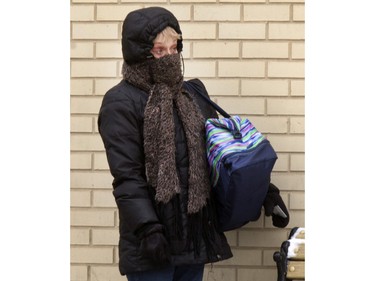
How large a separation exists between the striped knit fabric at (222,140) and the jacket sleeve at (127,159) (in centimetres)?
34

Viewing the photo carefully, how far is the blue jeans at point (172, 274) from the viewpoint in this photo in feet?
13.4

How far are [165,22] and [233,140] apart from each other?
0.63 meters

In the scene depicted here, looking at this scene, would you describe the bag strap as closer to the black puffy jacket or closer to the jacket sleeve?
the black puffy jacket

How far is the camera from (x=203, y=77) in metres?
4.88

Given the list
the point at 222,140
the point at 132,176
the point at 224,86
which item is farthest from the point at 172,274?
the point at 224,86

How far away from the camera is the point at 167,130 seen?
A: 4.09 m

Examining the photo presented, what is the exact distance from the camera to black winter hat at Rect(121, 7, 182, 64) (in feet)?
13.5

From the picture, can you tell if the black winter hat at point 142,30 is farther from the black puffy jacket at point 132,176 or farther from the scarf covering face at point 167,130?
the black puffy jacket at point 132,176

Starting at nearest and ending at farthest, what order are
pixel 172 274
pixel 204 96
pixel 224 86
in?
pixel 172 274 → pixel 204 96 → pixel 224 86

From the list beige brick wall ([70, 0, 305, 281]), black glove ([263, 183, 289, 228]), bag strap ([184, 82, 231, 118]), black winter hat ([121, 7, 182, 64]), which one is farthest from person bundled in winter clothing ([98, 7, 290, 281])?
beige brick wall ([70, 0, 305, 281])

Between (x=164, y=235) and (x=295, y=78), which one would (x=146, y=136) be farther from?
(x=295, y=78)

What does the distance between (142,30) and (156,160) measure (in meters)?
0.59

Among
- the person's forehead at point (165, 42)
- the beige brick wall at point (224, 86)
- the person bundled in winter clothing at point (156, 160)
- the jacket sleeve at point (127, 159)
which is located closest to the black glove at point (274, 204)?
the beige brick wall at point (224, 86)

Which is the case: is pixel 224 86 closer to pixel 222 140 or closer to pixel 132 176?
pixel 222 140
